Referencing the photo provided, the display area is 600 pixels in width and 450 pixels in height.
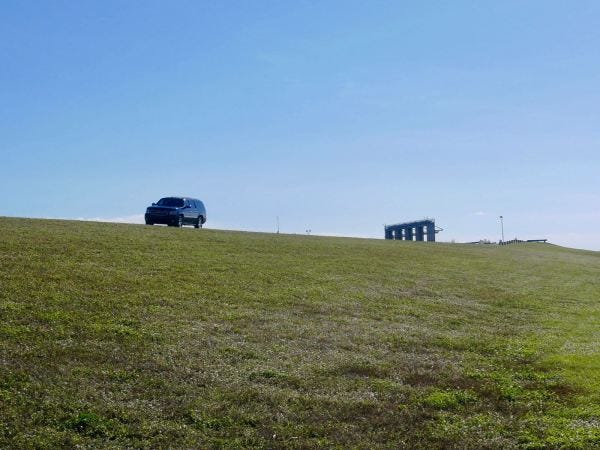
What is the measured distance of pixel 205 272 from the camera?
998 inches

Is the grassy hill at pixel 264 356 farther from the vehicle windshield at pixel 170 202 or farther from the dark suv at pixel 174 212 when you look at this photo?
the vehicle windshield at pixel 170 202

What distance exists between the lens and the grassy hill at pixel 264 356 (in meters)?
10.9

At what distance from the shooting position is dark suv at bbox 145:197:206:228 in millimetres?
45938

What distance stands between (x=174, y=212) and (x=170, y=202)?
5.20ft

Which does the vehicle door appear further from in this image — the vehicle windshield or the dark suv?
the vehicle windshield

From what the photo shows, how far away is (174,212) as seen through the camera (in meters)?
45.8

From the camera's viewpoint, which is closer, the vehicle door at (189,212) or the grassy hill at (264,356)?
the grassy hill at (264,356)

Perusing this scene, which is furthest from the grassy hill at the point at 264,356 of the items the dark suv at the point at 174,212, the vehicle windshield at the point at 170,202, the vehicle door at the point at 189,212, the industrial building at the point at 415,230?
the industrial building at the point at 415,230

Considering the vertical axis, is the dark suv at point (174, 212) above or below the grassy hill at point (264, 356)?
above

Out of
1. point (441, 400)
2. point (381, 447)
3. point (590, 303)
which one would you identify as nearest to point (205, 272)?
point (441, 400)

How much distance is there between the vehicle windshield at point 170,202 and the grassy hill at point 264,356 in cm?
1747

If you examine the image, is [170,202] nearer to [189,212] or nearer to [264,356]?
[189,212]

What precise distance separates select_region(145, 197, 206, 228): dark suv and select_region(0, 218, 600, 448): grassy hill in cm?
1636

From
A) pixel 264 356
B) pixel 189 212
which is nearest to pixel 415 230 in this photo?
pixel 189 212
